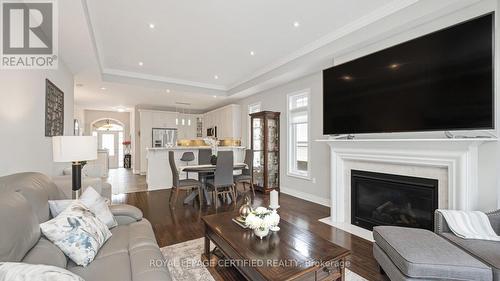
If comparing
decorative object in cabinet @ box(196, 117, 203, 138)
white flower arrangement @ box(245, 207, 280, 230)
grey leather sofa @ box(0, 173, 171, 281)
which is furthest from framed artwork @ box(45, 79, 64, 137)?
decorative object in cabinet @ box(196, 117, 203, 138)

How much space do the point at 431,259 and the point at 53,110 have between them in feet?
15.7

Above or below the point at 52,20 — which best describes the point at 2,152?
below

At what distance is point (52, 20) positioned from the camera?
2516 mm

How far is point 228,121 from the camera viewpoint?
24.2 ft

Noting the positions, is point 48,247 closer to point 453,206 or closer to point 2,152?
point 2,152

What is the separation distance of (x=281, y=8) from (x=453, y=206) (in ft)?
9.82

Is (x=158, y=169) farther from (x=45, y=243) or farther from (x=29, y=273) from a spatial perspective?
(x=29, y=273)

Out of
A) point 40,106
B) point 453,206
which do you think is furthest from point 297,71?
point 40,106

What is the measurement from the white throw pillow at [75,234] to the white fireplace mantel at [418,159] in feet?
10.2

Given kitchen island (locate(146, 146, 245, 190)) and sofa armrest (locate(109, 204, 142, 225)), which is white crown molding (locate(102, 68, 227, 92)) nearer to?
kitchen island (locate(146, 146, 245, 190))

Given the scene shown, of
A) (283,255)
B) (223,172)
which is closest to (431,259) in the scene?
(283,255)

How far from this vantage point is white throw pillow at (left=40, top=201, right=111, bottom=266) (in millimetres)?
1462

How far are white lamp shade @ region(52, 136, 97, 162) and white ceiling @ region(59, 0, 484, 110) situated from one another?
1.35 meters

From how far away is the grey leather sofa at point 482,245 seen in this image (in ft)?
5.02
